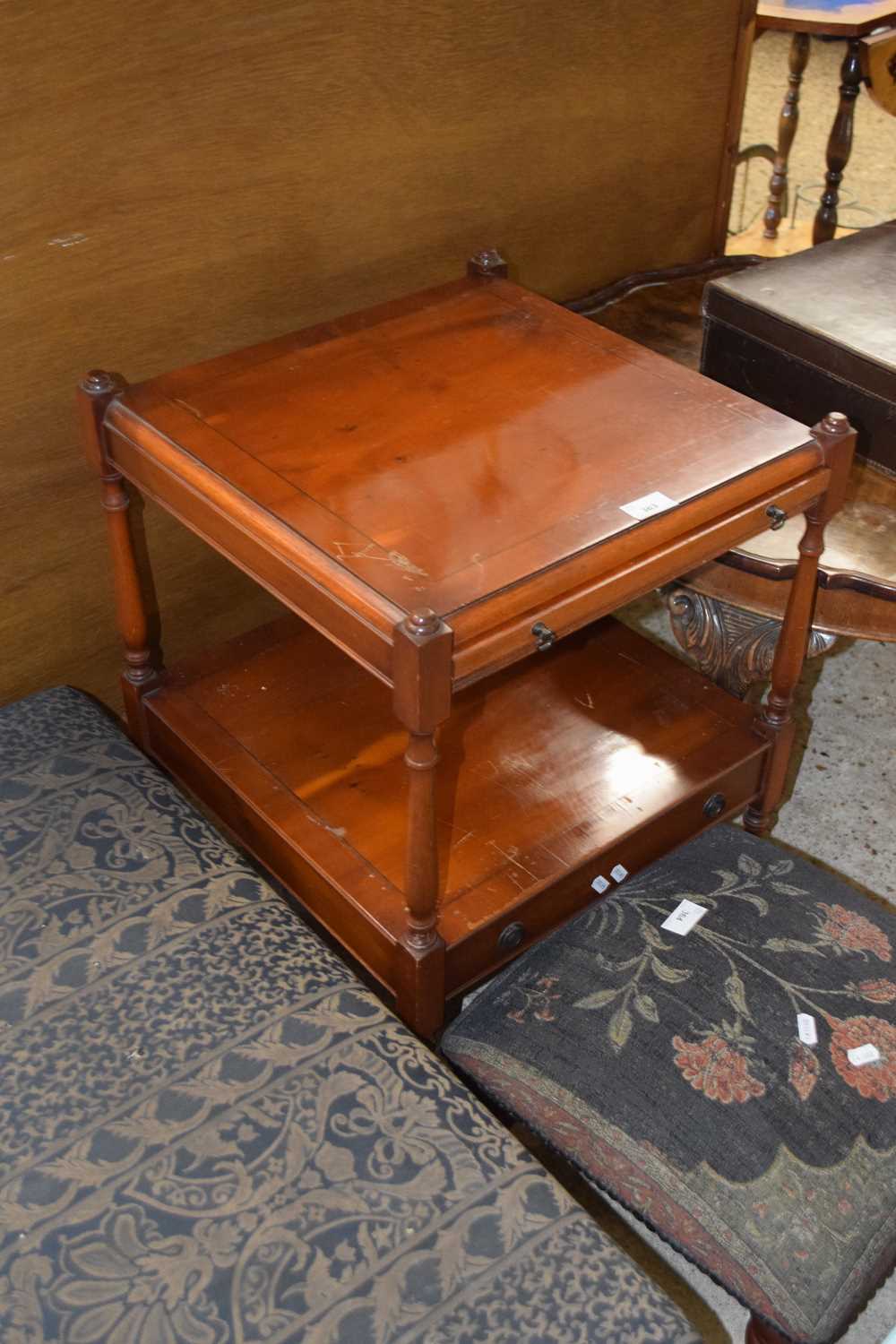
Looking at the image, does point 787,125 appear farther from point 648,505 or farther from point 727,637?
point 648,505

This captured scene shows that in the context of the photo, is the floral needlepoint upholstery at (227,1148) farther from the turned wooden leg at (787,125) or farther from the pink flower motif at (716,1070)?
the turned wooden leg at (787,125)

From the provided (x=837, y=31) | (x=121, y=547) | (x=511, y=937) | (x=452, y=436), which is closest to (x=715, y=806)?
(x=511, y=937)

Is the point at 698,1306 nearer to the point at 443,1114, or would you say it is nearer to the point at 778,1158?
the point at 778,1158

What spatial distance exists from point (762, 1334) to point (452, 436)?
0.88m

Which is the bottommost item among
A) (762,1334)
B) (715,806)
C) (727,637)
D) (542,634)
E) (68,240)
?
(762,1334)

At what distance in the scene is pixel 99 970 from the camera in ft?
4.28

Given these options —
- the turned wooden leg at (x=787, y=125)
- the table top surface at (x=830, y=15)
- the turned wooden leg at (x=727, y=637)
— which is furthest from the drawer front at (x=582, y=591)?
the turned wooden leg at (x=787, y=125)

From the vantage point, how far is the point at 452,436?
139 centimetres

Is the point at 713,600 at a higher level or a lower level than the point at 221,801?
higher

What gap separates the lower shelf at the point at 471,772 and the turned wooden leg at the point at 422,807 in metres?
0.03

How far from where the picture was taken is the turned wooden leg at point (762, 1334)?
3.97 ft

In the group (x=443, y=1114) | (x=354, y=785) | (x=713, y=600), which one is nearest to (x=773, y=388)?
(x=713, y=600)

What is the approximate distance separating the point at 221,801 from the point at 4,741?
248 millimetres

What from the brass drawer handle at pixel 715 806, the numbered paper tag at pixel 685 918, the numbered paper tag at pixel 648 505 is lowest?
the brass drawer handle at pixel 715 806
